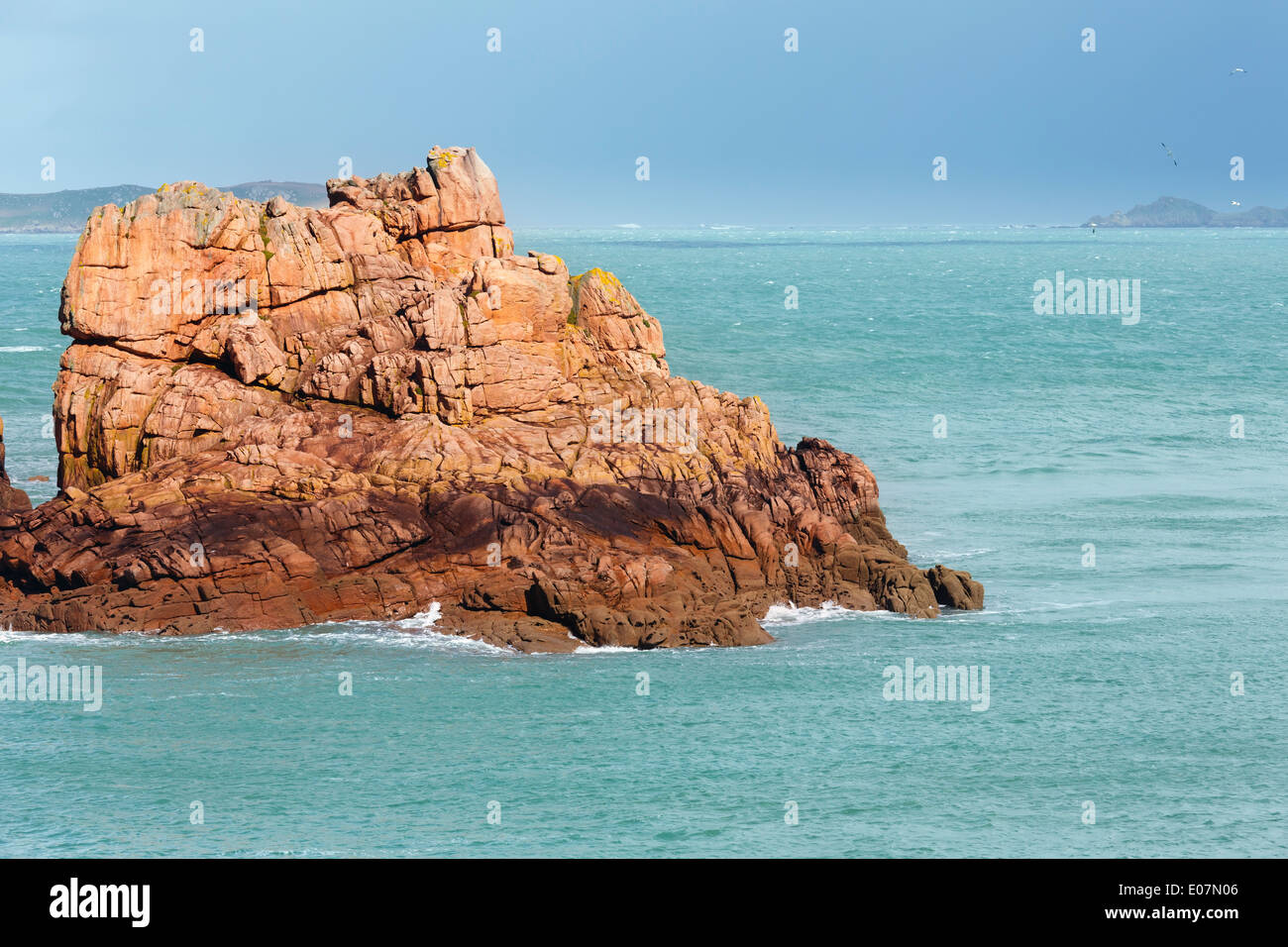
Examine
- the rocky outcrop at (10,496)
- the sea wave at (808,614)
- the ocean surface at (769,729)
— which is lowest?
the ocean surface at (769,729)

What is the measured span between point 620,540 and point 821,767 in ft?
40.8

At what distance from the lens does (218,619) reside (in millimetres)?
42125

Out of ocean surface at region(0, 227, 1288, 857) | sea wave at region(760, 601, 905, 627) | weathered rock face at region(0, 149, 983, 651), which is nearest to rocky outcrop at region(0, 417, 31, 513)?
weathered rock face at region(0, 149, 983, 651)

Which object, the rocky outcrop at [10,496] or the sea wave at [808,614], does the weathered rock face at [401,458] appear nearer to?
the sea wave at [808,614]

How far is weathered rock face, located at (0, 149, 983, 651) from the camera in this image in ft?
141

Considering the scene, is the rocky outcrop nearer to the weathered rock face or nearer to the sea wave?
the weathered rock face

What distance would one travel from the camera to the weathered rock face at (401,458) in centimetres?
4284

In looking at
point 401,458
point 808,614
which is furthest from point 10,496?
point 808,614

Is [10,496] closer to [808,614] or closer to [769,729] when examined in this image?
[808,614]

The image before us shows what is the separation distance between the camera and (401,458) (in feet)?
150

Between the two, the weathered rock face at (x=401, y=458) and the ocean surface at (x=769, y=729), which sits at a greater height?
the weathered rock face at (x=401, y=458)

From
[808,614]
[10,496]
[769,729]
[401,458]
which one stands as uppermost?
[401,458]

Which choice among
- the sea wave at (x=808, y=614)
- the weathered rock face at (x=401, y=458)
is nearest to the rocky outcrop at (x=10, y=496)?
the weathered rock face at (x=401, y=458)

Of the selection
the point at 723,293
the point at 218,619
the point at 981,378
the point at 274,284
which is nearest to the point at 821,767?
the point at 218,619
